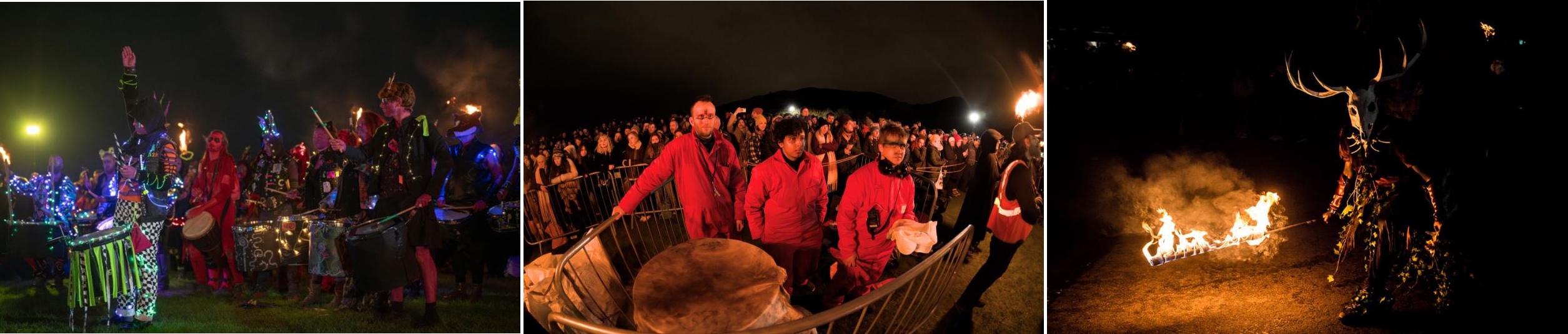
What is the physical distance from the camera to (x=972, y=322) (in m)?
4.00

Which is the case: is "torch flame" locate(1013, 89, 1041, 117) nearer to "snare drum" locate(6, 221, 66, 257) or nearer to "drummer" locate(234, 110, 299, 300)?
"drummer" locate(234, 110, 299, 300)

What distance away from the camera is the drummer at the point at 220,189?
183 inches

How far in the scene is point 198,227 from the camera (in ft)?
15.1

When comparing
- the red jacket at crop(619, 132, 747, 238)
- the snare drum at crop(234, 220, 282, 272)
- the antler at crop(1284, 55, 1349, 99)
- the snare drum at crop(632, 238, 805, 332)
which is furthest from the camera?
the snare drum at crop(234, 220, 282, 272)

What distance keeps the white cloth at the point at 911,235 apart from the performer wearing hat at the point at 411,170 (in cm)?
238

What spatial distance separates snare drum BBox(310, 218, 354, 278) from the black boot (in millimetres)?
513

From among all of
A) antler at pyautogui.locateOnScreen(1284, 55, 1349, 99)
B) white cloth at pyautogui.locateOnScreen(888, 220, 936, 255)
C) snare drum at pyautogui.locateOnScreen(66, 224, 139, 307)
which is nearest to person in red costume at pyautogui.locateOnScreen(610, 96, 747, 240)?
white cloth at pyautogui.locateOnScreen(888, 220, 936, 255)

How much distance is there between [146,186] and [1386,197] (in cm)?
643

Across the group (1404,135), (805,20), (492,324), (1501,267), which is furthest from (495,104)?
(1501,267)

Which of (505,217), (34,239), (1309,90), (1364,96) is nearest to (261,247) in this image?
(505,217)

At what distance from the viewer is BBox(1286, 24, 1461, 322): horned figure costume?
3914mm

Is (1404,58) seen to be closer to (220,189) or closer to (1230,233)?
(1230,233)

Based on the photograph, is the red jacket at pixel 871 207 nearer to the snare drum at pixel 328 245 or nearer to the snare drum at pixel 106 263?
the snare drum at pixel 328 245

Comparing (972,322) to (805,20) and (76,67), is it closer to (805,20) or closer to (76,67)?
(805,20)
